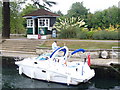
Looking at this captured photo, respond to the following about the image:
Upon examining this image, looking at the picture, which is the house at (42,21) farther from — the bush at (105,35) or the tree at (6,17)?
the bush at (105,35)

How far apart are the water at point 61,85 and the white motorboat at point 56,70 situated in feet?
1.20

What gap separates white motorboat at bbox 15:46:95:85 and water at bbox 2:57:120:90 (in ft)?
1.20

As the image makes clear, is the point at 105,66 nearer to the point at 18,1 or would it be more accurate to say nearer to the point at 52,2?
the point at 52,2

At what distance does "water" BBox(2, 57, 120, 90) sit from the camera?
14016 mm

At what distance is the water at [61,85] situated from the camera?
1402 centimetres

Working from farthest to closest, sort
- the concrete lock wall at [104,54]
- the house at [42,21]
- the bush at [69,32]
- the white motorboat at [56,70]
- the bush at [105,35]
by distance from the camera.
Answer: the house at [42,21] < the bush at [69,32] < the bush at [105,35] < the concrete lock wall at [104,54] < the white motorboat at [56,70]

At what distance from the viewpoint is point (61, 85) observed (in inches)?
566

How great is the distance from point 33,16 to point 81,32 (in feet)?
24.6

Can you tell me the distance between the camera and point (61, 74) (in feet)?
47.0

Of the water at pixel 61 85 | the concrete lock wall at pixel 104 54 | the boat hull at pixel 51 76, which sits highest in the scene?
A: the concrete lock wall at pixel 104 54

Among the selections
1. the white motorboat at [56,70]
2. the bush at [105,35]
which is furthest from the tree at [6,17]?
the white motorboat at [56,70]

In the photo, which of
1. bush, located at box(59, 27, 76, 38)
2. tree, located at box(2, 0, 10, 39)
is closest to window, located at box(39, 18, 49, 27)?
bush, located at box(59, 27, 76, 38)

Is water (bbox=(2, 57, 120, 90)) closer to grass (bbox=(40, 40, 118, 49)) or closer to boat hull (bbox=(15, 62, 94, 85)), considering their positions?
boat hull (bbox=(15, 62, 94, 85))

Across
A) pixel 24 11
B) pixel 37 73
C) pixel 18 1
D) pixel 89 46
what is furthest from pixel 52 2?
pixel 37 73
